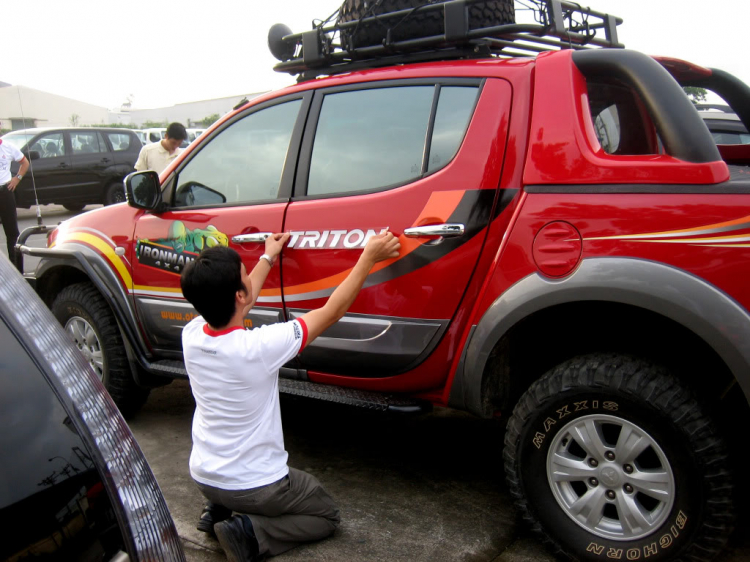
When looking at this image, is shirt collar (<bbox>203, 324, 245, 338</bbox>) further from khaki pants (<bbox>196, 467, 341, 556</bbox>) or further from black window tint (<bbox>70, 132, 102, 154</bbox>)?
black window tint (<bbox>70, 132, 102, 154</bbox>)

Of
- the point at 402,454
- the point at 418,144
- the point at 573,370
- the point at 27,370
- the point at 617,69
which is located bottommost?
the point at 402,454

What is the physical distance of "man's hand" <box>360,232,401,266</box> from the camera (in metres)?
2.67

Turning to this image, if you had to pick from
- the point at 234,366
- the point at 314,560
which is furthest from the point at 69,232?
the point at 314,560

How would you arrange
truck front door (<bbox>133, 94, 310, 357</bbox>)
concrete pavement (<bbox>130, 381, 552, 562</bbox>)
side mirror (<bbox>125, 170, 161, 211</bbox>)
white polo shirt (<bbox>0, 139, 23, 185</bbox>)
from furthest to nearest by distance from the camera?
white polo shirt (<bbox>0, 139, 23, 185</bbox>) → side mirror (<bbox>125, 170, 161, 211</bbox>) → truck front door (<bbox>133, 94, 310, 357</bbox>) → concrete pavement (<bbox>130, 381, 552, 562</bbox>)

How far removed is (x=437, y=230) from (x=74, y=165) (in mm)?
12457

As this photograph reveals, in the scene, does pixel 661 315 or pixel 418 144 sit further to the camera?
pixel 418 144

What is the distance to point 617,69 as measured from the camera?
8.04 ft

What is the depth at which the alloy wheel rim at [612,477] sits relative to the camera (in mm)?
2295

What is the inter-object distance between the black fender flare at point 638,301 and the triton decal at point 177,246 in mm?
1402

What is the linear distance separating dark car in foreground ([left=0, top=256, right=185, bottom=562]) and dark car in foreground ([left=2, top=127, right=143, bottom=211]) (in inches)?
494

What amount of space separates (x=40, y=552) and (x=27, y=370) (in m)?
0.30

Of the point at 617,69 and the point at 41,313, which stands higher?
the point at 617,69

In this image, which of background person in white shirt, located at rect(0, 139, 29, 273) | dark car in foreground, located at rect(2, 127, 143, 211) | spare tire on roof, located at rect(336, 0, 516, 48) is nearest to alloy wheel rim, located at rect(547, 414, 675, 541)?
spare tire on roof, located at rect(336, 0, 516, 48)

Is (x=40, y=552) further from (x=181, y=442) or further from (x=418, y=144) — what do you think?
(x=181, y=442)
